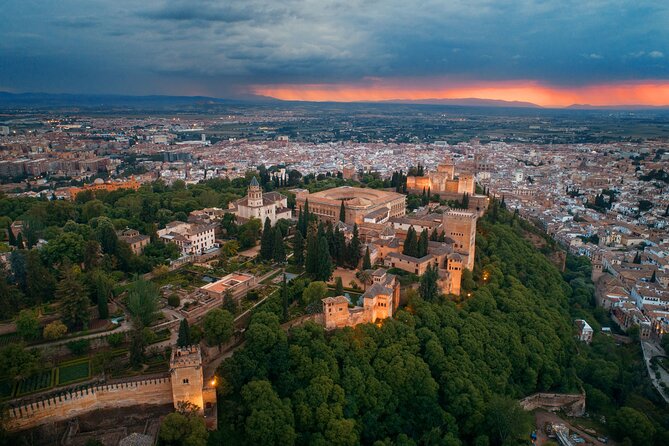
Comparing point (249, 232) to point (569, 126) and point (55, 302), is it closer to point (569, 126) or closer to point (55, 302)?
point (55, 302)

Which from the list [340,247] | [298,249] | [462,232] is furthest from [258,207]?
[462,232]

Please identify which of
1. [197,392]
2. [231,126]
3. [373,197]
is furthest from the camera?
[231,126]

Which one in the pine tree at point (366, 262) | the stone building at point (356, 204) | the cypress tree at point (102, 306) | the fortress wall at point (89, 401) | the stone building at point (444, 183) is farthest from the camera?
the stone building at point (444, 183)

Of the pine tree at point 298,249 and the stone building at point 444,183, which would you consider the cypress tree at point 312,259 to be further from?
the stone building at point 444,183

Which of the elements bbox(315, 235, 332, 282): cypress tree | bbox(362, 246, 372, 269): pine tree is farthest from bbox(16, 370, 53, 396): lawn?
bbox(362, 246, 372, 269): pine tree

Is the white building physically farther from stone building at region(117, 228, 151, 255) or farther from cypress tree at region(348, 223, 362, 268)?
cypress tree at region(348, 223, 362, 268)

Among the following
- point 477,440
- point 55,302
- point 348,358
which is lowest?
point 477,440

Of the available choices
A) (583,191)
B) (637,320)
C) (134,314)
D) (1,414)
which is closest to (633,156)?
(583,191)

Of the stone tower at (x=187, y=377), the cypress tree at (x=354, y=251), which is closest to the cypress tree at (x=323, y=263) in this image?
the cypress tree at (x=354, y=251)
